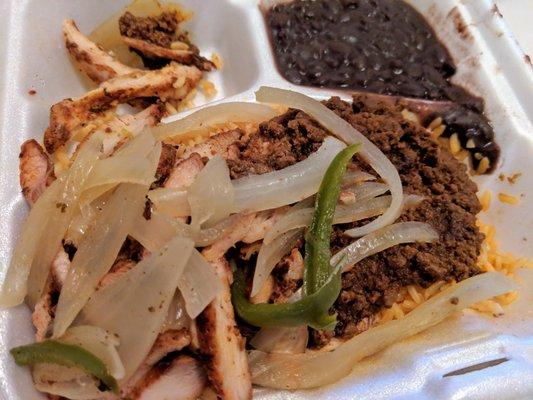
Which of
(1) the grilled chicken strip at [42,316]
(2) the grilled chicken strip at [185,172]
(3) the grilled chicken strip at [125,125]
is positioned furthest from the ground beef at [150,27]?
(1) the grilled chicken strip at [42,316]

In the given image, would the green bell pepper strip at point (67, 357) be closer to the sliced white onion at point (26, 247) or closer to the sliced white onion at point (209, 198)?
the sliced white onion at point (26, 247)

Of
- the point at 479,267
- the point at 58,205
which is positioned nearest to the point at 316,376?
the point at 479,267

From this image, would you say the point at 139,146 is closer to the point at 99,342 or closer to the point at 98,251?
the point at 98,251

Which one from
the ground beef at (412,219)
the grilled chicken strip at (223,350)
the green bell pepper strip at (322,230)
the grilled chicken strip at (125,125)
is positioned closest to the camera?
the grilled chicken strip at (223,350)

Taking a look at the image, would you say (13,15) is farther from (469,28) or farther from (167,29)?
(469,28)

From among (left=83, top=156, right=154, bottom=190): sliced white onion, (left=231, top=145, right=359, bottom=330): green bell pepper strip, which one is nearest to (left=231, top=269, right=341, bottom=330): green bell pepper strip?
(left=231, top=145, right=359, bottom=330): green bell pepper strip
